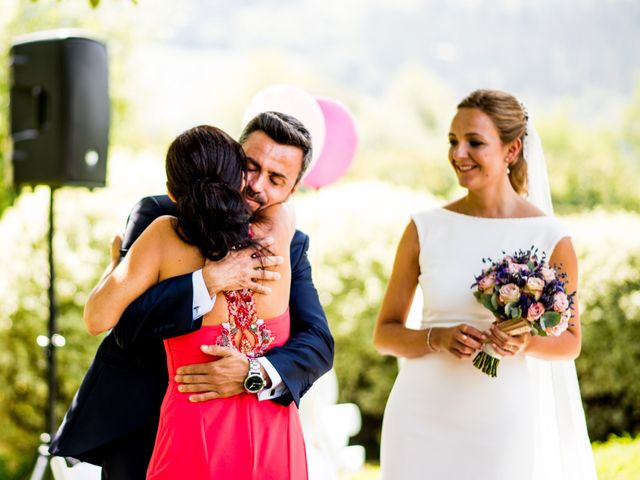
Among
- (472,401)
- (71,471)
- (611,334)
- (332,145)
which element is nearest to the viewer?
(71,471)

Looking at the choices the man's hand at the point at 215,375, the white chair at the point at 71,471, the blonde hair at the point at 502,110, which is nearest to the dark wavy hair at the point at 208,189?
the man's hand at the point at 215,375

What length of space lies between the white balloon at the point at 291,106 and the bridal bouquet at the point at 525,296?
49.8 inches

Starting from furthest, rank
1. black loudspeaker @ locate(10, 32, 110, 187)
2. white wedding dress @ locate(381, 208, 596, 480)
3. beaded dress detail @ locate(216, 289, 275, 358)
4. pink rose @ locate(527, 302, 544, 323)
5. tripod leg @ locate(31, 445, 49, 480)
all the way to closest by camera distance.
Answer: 1. black loudspeaker @ locate(10, 32, 110, 187)
2. tripod leg @ locate(31, 445, 49, 480)
3. white wedding dress @ locate(381, 208, 596, 480)
4. pink rose @ locate(527, 302, 544, 323)
5. beaded dress detail @ locate(216, 289, 275, 358)

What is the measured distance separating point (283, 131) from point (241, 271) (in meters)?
0.47

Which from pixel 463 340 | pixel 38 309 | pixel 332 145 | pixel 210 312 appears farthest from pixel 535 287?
pixel 38 309

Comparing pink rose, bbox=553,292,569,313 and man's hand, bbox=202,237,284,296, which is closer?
man's hand, bbox=202,237,284,296

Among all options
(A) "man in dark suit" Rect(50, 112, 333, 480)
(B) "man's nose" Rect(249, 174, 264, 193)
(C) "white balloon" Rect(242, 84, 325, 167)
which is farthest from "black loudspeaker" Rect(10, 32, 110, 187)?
(B) "man's nose" Rect(249, 174, 264, 193)

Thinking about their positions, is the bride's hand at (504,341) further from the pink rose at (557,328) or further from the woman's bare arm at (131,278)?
the woman's bare arm at (131,278)

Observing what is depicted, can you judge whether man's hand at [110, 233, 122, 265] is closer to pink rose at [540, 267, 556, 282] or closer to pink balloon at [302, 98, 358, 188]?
pink rose at [540, 267, 556, 282]

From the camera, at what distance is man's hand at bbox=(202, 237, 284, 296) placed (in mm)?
2150

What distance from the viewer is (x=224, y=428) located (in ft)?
7.25

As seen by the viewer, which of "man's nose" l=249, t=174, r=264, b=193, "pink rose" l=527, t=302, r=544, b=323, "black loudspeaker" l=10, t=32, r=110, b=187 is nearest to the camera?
"man's nose" l=249, t=174, r=264, b=193

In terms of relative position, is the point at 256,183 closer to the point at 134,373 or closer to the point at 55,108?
the point at 134,373

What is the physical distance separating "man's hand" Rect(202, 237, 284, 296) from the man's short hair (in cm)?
32
